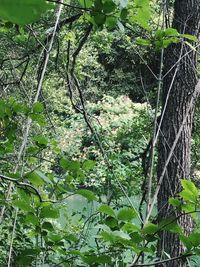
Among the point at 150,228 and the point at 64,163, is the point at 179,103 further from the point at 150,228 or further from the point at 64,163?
the point at 150,228

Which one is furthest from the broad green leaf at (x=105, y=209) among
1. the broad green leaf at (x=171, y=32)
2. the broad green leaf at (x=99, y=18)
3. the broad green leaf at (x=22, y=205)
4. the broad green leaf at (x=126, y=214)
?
the broad green leaf at (x=171, y=32)

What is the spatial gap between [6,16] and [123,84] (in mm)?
11806

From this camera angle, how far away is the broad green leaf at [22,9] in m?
0.14

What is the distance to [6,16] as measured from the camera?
147 millimetres

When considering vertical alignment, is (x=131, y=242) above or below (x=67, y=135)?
below

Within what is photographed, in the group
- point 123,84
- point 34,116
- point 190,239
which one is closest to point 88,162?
point 34,116

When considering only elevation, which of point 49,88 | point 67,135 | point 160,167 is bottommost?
point 160,167

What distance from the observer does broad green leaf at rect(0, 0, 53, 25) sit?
0.47 feet

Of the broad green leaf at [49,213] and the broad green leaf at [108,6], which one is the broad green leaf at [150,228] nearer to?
the broad green leaf at [49,213]

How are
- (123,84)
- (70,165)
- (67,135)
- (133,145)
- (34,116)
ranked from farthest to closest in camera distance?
(123,84), (67,135), (133,145), (34,116), (70,165)

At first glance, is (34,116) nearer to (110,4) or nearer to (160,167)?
(110,4)

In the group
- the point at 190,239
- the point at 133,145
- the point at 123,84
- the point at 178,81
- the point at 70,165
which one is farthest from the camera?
the point at 123,84

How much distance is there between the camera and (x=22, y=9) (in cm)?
14

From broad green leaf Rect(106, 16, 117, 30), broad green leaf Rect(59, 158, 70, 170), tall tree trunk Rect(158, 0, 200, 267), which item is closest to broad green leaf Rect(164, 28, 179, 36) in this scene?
broad green leaf Rect(106, 16, 117, 30)
